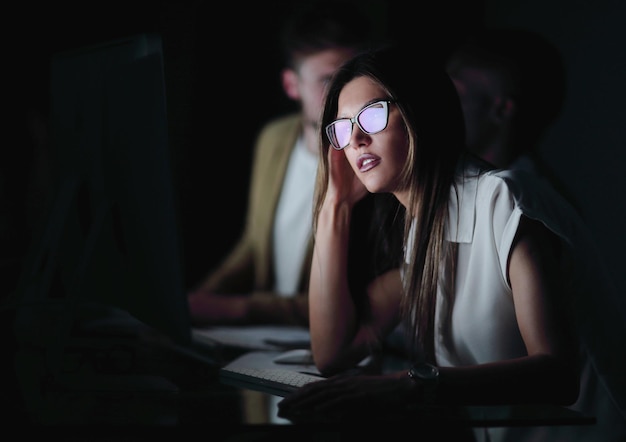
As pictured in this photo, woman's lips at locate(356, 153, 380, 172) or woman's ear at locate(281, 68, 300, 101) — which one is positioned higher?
woman's ear at locate(281, 68, 300, 101)

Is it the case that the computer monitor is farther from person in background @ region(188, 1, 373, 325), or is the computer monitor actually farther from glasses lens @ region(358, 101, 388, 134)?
person in background @ region(188, 1, 373, 325)

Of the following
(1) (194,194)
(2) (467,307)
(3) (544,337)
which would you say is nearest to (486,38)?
(2) (467,307)

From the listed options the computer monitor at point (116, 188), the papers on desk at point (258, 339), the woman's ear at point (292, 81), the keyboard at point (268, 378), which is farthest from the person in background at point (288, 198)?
the keyboard at point (268, 378)

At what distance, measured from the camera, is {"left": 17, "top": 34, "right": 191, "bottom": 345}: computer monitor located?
1.09m

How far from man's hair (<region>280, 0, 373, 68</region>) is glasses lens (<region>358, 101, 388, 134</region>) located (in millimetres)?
1313

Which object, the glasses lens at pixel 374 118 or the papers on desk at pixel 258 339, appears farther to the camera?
the papers on desk at pixel 258 339

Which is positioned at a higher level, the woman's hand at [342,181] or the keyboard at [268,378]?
the woman's hand at [342,181]

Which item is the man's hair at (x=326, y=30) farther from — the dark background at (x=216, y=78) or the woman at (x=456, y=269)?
the woman at (x=456, y=269)

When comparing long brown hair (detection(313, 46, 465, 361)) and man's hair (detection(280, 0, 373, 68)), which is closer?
long brown hair (detection(313, 46, 465, 361))

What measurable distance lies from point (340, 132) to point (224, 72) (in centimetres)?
192

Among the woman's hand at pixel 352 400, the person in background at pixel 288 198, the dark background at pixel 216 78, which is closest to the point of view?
the woman's hand at pixel 352 400

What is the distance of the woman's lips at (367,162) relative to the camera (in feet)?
3.76

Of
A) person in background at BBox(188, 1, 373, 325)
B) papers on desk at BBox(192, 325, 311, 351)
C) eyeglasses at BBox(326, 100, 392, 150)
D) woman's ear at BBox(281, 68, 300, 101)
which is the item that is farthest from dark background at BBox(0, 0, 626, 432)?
eyeglasses at BBox(326, 100, 392, 150)

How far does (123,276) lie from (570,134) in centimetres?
149
